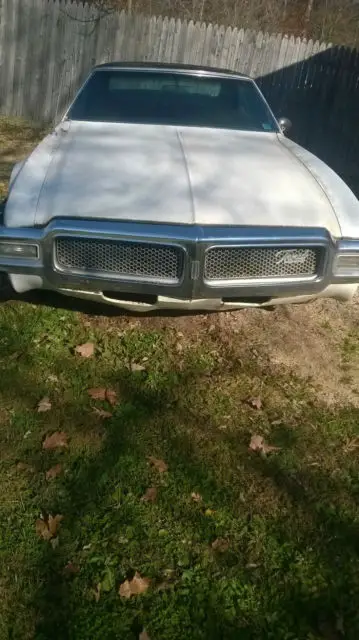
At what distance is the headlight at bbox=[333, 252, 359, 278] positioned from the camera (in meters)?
3.33

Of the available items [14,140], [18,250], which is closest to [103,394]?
[18,250]

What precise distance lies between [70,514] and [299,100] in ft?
31.7

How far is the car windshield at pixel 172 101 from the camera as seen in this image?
4758 millimetres

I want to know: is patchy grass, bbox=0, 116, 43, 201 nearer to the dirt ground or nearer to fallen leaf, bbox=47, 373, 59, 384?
the dirt ground

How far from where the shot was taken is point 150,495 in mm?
2816

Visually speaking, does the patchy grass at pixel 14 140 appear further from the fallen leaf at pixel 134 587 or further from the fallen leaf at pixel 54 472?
the fallen leaf at pixel 134 587

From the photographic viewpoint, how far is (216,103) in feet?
16.4

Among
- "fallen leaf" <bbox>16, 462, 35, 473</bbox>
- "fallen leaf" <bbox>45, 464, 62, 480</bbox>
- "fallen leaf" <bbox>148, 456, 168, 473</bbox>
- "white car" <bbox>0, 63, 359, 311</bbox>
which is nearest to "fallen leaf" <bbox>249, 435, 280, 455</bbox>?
"fallen leaf" <bbox>148, 456, 168, 473</bbox>

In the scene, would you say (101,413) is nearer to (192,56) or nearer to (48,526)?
(48,526)

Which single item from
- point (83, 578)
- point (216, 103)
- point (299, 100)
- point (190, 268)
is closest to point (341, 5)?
point (299, 100)

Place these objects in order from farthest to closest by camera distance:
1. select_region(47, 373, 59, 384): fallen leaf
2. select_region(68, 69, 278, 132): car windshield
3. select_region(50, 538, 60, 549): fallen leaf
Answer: select_region(68, 69, 278, 132): car windshield, select_region(47, 373, 59, 384): fallen leaf, select_region(50, 538, 60, 549): fallen leaf

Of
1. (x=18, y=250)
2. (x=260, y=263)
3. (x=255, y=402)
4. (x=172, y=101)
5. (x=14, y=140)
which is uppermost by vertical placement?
(x=172, y=101)

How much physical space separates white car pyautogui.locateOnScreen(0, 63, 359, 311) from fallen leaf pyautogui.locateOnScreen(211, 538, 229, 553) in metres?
1.26

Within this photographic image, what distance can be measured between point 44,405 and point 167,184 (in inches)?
55.8
